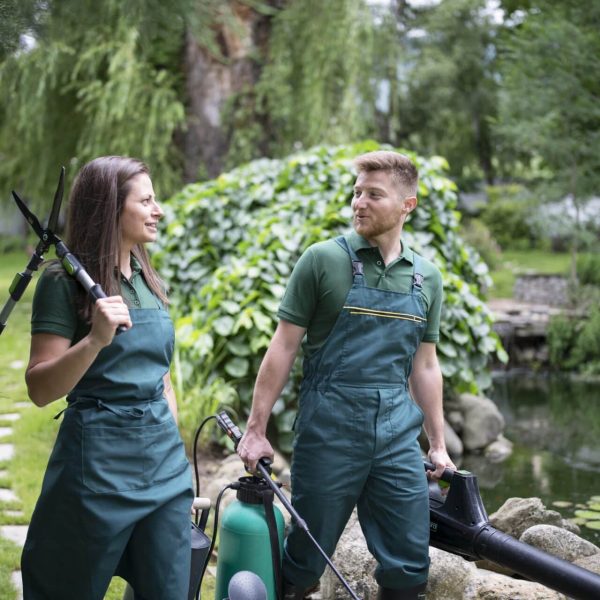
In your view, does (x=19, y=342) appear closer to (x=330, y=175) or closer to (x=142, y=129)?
(x=142, y=129)

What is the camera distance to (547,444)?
7.49 m

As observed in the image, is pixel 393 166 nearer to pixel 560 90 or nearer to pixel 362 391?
pixel 362 391

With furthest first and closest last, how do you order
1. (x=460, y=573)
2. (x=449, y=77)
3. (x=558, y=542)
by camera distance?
(x=449, y=77) < (x=558, y=542) < (x=460, y=573)

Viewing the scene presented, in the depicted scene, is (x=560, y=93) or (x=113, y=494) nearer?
(x=113, y=494)

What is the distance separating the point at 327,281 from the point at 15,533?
2124 mm

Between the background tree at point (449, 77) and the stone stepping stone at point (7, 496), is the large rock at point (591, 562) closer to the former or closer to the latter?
the stone stepping stone at point (7, 496)

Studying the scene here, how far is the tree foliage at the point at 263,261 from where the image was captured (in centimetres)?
582

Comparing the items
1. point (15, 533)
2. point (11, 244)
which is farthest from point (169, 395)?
point (11, 244)

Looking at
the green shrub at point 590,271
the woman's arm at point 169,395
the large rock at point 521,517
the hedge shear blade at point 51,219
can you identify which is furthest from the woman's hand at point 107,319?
the green shrub at point 590,271

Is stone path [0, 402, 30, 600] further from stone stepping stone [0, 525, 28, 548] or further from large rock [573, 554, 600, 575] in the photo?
large rock [573, 554, 600, 575]

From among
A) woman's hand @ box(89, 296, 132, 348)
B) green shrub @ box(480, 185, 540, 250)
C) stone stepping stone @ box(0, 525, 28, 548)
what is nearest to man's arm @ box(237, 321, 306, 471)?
woman's hand @ box(89, 296, 132, 348)

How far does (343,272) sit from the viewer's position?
9.22 feet

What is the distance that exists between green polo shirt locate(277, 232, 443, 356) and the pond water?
2662mm

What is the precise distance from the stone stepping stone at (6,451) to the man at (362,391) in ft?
9.23
